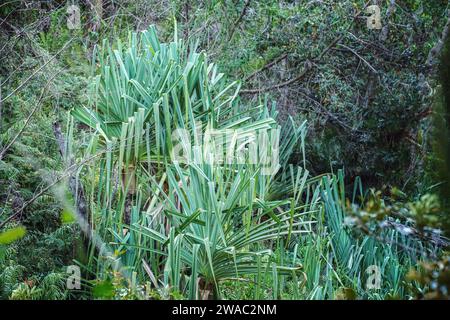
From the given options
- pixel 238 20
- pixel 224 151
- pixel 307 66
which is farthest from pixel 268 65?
pixel 224 151

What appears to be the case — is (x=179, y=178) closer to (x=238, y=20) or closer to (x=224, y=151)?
(x=224, y=151)

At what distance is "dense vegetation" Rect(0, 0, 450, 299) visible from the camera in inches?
122

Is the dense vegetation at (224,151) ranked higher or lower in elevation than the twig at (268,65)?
lower

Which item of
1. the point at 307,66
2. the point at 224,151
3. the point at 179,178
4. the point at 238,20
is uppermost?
the point at 238,20

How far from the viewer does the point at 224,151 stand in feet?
12.0

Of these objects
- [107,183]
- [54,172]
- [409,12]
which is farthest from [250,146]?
[409,12]

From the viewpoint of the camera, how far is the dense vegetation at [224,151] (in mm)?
3092

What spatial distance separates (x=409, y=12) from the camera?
17.4 feet

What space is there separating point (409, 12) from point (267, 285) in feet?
9.81

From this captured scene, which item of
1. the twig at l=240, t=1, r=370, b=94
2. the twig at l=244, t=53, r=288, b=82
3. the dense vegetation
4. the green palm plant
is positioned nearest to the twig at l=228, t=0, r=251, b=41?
the dense vegetation

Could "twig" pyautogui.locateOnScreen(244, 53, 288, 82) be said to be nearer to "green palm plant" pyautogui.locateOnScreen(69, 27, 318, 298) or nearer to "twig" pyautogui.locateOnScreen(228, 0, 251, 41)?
"twig" pyautogui.locateOnScreen(228, 0, 251, 41)

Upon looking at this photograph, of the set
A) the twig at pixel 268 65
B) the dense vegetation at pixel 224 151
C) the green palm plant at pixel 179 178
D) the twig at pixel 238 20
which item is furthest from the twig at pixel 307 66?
the green palm plant at pixel 179 178

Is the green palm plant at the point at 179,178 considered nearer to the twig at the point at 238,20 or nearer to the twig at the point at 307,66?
the twig at the point at 307,66
